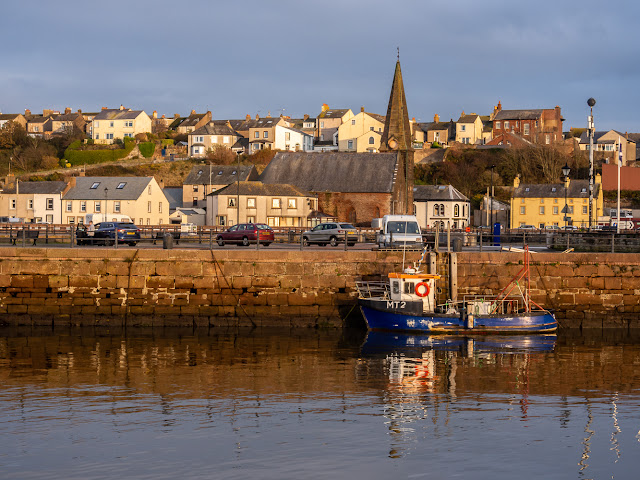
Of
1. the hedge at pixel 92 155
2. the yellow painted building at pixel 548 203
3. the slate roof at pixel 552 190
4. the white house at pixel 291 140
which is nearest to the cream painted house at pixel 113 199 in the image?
the yellow painted building at pixel 548 203

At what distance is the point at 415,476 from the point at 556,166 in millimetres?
100030

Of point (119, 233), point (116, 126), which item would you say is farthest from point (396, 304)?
point (116, 126)

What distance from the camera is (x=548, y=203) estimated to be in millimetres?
93500

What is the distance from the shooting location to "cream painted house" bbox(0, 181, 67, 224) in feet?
291

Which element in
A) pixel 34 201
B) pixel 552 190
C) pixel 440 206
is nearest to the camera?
pixel 34 201

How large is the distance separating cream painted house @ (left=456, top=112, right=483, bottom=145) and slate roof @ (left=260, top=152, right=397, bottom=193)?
2545 inches

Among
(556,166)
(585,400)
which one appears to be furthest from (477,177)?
(585,400)

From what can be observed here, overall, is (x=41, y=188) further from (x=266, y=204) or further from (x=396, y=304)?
(x=396, y=304)

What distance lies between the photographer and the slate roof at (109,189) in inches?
3378

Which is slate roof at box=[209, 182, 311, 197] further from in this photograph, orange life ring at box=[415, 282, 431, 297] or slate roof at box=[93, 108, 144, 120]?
slate roof at box=[93, 108, 144, 120]

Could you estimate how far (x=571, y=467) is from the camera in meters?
14.5

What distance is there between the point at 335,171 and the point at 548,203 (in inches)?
1046

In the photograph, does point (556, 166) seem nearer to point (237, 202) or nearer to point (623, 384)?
point (237, 202)

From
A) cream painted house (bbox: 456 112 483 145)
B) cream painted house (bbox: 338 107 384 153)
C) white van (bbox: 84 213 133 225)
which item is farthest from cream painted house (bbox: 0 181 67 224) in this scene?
cream painted house (bbox: 456 112 483 145)
